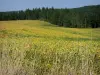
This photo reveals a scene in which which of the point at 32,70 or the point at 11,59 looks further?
the point at 11,59

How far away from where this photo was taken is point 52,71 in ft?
12.5

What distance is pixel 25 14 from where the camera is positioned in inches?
3780

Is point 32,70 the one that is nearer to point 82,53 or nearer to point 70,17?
point 82,53

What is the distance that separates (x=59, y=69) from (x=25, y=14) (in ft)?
305

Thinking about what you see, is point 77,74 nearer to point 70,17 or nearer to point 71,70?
point 71,70

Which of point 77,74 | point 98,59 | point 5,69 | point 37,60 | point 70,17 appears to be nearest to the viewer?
point 77,74

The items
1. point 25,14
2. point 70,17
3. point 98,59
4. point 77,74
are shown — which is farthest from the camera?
point 25,14

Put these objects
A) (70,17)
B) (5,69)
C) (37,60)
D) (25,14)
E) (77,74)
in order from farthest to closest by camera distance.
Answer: (25,14), (70,17), (37,60), (5,69), (77,74)

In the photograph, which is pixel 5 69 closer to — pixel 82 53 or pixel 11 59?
pixel 11 59

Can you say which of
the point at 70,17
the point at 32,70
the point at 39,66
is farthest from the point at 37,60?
the point at 70,17

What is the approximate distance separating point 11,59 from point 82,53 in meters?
1.15

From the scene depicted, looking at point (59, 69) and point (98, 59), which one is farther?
point (98, 59)

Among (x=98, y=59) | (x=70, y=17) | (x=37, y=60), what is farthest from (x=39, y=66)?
(x=70, y=17)

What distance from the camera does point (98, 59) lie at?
4.92 m
